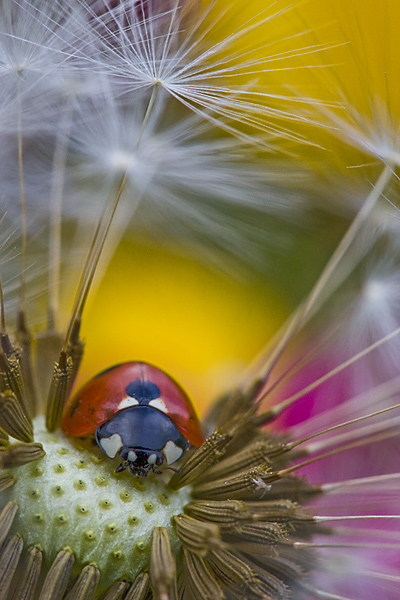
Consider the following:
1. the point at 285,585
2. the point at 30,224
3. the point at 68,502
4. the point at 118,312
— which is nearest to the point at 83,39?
the point at 30,224

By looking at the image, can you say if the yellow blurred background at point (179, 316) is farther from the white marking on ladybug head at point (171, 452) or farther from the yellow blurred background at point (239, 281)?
the white marking on ladybug head at point (171, 452)

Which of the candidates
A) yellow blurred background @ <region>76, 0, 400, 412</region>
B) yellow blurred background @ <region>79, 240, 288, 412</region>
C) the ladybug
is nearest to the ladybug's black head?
the ladybug

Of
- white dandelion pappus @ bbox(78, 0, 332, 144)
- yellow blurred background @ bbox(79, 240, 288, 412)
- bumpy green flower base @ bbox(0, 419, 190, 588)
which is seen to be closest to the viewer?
bumpy green flower base @ bbox(0, 419, 190, 588)

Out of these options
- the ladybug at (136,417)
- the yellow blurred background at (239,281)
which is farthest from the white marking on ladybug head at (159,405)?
the yellow blurred background at (239,281)

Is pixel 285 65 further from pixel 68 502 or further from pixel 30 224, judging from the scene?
pixel 68 502

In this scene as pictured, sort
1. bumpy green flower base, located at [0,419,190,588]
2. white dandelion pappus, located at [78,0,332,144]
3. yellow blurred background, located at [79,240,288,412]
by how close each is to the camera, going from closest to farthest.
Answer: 1. bumpy green flower base, located at [0,419,190,588]
2. white dandelion pappus, located at [78,0,332,144]
3. yellow blurred background, located at [79,240,288,412]

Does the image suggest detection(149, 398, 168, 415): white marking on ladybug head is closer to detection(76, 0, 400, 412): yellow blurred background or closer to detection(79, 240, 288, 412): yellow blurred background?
detection(76, 0, 400, 412): yellow blurred background

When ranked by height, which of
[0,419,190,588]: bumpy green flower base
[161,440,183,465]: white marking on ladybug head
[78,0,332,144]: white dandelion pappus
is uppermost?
[78,0,332,144]: white dandelion pappus
